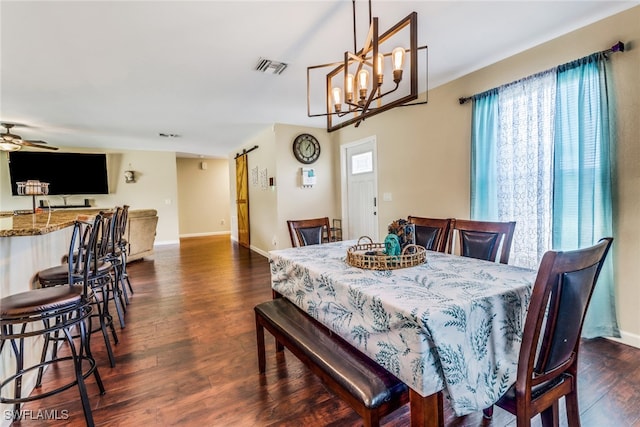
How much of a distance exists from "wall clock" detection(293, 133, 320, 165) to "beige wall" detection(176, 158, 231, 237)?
4.87m

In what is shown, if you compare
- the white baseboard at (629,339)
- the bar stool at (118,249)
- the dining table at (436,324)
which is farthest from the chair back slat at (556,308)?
the bar stool at (118,249)

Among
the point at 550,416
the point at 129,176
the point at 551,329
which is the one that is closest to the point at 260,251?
the point at 129,176

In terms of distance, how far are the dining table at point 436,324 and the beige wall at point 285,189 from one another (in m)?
3.59

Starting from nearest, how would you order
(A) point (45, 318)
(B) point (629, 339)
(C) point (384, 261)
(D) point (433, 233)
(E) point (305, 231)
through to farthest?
(A) point (45, 318) < (C) point (384, 261) < (B) point (629, 339) < (D) point (433, 233) < (E) point (305, 231)

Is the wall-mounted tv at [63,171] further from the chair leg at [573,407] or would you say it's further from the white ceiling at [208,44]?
the chair leg at [573,407]

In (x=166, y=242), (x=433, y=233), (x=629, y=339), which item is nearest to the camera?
(x=629, y=339)

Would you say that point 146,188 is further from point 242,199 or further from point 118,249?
point 118,249

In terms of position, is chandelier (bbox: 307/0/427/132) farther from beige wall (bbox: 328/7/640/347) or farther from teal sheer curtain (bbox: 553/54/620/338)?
teal sheer curtain (bbox: 553/54/620/338)

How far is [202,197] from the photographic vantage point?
8.95 m

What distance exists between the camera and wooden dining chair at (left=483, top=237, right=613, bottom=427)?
0.94 m

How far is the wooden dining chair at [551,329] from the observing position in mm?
937

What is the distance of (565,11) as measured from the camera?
2141 mm

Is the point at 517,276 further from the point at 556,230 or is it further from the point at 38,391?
the point at 38,391

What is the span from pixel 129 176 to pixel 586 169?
796 centimetres
